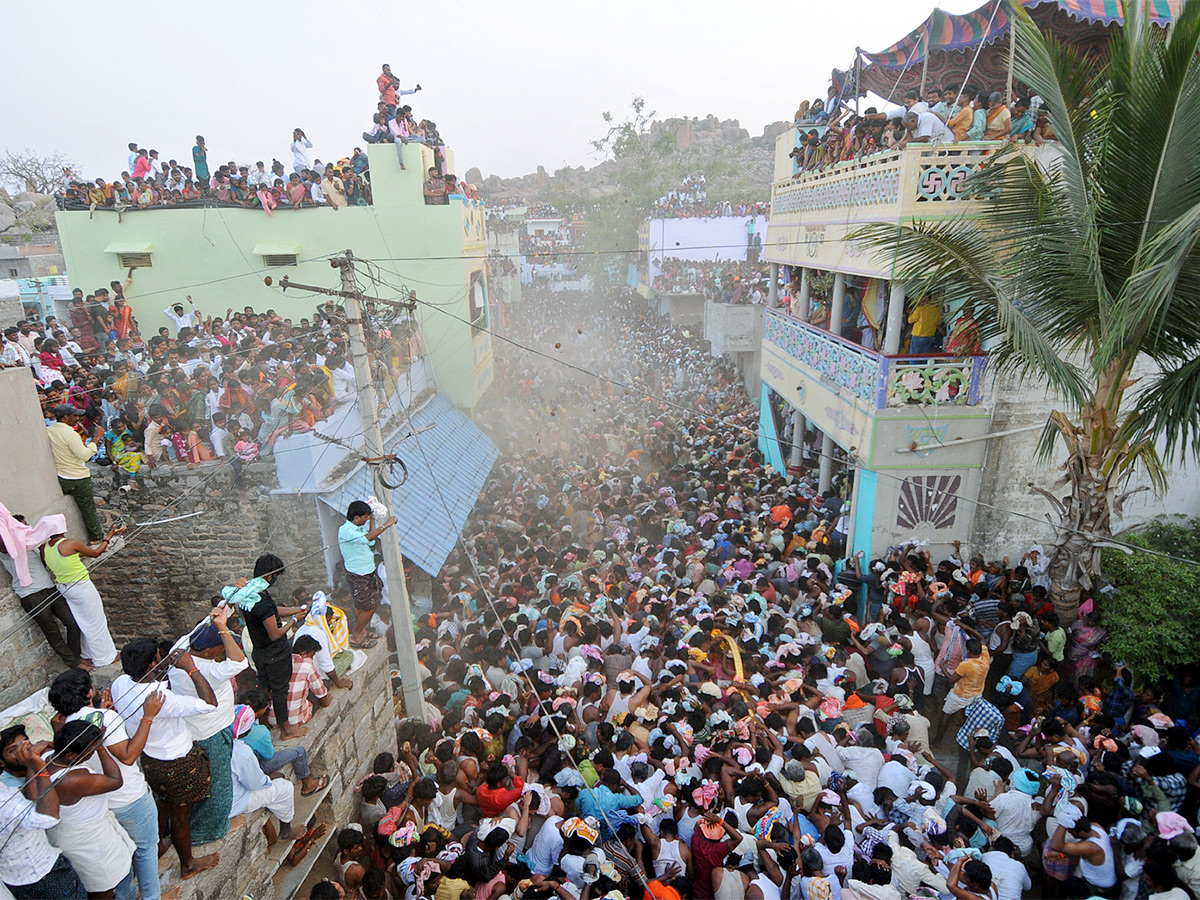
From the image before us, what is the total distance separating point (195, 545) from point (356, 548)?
4565mm

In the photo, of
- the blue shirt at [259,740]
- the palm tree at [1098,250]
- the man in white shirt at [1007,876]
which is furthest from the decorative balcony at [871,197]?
the blue shirt at [259,740]

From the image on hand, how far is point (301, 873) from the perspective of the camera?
501 centimetres

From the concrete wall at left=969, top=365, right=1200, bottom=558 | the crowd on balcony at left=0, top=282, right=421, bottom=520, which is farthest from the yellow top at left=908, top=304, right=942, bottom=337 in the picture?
the crowd on balcony at left=0, top=282, right=421, bottom=520

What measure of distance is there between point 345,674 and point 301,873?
4.97 feet

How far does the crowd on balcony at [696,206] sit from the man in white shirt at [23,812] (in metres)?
32.4

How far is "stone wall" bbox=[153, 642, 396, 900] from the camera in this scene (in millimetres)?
4254

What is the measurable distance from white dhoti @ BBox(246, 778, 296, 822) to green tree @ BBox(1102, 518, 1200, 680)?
763 centimetres

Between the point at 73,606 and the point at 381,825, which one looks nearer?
the point at 381,825

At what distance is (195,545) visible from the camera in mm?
9594

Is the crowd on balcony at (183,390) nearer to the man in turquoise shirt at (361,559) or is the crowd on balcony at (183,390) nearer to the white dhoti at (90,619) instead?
the white dhoti at (90,619)

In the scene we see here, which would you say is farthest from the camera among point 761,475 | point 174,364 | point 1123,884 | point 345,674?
point 761,475

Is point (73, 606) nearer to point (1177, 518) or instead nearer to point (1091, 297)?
point (1091, 297)

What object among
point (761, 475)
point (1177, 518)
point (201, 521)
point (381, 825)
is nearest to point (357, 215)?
point (201, 521)

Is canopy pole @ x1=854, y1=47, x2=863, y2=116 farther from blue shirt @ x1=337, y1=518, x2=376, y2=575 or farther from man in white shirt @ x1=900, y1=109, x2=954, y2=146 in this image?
blue shirt @ x1=337, y1=518, x2=376, y2=575
